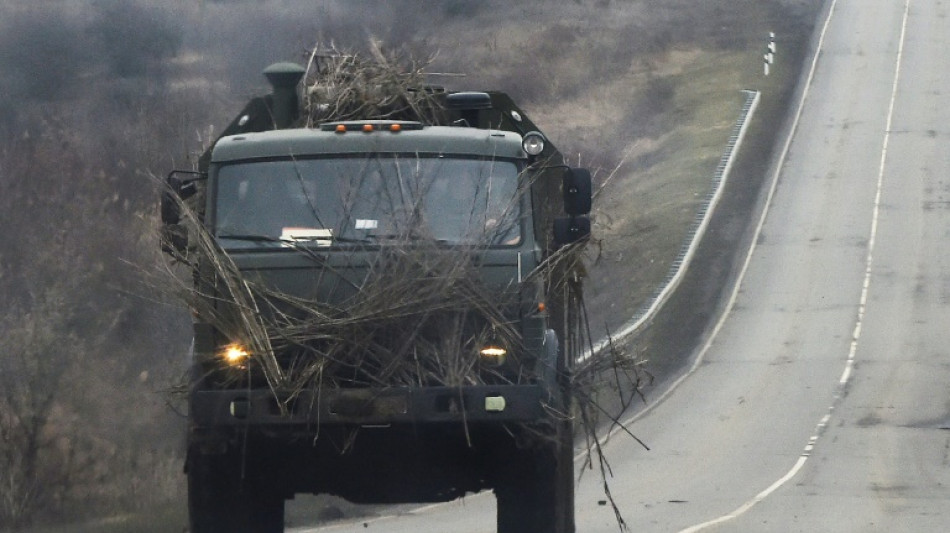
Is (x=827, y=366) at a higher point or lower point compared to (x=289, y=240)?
lower

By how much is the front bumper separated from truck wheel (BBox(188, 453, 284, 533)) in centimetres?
68

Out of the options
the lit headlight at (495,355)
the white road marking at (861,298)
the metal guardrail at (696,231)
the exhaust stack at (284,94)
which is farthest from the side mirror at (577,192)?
the metal guardrail at (696,231)

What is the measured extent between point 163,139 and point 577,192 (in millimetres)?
20416

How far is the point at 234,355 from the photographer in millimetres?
10008

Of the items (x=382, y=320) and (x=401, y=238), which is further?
(x=401, y=238)

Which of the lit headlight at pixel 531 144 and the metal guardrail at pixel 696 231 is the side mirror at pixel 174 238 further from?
the metal guardrail at pixel 696 231

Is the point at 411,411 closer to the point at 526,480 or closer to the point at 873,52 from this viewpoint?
the point at 526,480

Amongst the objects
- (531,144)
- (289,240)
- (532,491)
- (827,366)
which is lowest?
(827,366)

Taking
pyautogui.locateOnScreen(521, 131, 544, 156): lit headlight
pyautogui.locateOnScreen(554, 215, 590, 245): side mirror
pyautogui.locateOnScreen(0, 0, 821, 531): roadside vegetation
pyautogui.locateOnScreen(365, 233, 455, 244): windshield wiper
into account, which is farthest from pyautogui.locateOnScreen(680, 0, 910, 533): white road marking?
pyautogui.locateOnScreen(365, 233, 455, 244): windshield wiper

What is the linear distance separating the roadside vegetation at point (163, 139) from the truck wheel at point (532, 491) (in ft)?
8.23

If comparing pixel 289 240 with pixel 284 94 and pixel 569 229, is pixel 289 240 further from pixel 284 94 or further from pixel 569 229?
pixel 284 94

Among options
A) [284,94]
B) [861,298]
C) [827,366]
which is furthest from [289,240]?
[861,298]

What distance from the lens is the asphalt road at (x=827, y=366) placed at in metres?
18.0

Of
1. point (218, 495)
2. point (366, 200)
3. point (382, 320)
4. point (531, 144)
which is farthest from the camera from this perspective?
point (531, 144)
